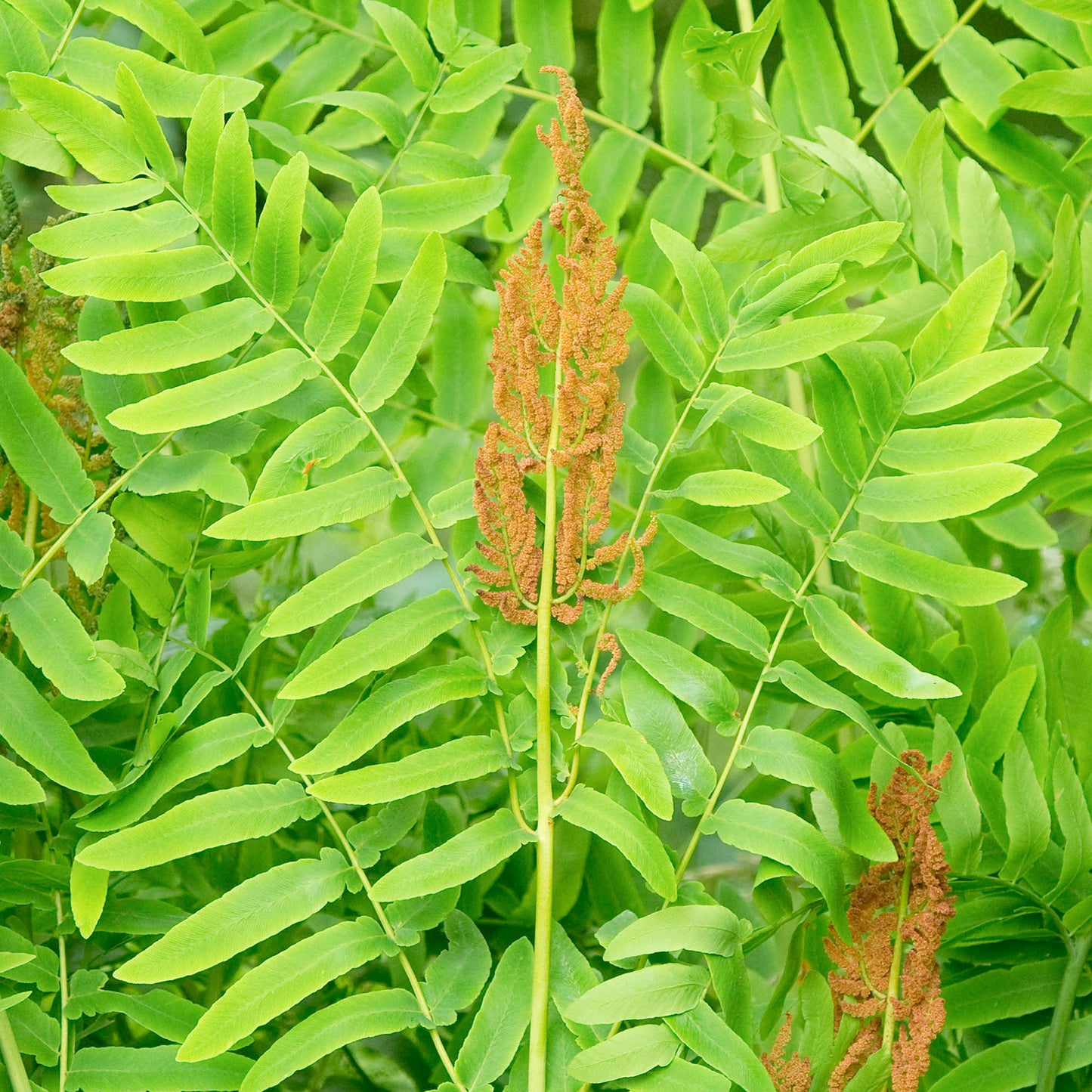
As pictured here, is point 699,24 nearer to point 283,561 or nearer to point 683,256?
point 683,256

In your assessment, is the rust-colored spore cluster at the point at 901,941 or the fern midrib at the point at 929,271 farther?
the fern midrib at the point at 929,271

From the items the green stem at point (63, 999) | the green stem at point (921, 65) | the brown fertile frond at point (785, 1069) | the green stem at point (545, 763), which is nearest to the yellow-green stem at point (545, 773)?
the green stem at point (545, 763)

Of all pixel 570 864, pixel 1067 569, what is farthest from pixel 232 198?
pixel 1067 569

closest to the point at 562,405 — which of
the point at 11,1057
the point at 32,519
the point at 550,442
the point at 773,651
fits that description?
the point at 550,442

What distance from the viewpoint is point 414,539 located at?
1.86ft

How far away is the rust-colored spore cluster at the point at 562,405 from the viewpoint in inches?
21.4

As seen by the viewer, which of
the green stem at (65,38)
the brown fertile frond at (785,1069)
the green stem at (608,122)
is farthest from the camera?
the green stem at (608,122)

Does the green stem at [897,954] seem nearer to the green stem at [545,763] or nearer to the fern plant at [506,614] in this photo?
the fern plant at [506,614]

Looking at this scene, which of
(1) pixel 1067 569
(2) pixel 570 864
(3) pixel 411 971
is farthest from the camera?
(1) pixel 1067 569

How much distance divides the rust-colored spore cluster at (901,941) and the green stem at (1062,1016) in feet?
0.23

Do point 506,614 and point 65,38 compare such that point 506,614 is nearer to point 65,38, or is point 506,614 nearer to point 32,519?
point 32,519

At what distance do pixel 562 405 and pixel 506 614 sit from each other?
98 millimetres

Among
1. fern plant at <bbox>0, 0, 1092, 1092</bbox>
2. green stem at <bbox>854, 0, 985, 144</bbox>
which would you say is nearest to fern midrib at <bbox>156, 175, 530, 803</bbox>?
fern plant at <bbox>0, 0, 1092, 1092</bbox>

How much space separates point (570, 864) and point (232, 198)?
391 millimetres
